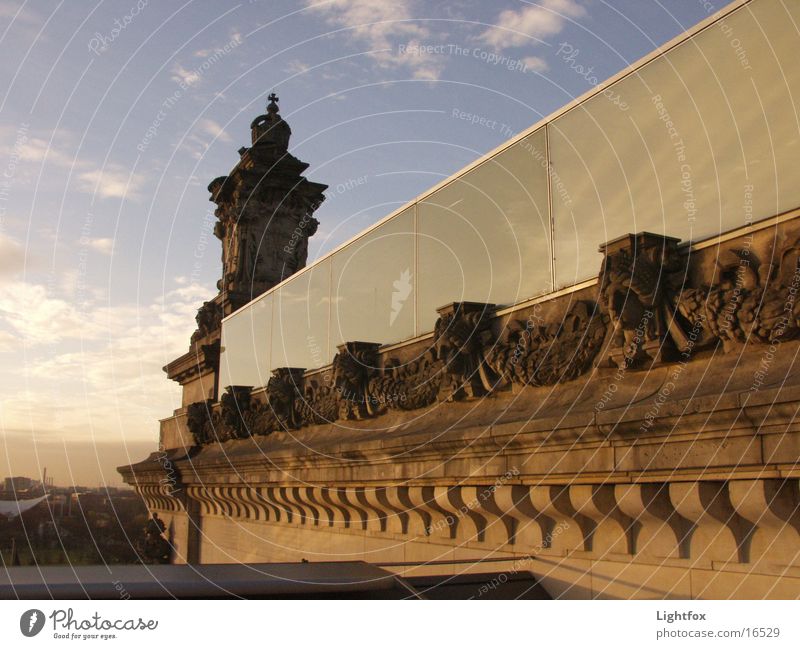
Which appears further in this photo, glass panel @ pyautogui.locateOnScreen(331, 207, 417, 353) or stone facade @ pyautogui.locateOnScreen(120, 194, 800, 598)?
glass panel @ pyautogui.locateOnScreen(331, 207, 417, 353)

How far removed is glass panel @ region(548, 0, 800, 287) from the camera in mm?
6426

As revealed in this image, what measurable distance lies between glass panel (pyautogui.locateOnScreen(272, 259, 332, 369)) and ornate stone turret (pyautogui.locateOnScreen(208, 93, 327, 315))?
7.49 m

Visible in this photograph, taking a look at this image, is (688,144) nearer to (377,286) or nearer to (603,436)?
(603,436)

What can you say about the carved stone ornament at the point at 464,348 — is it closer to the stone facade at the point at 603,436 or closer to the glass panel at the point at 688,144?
the stone facade at the point at 603,436

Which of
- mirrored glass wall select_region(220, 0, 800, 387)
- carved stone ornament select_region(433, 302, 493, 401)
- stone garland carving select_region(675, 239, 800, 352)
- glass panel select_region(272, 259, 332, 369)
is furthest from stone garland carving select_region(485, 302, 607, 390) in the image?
glass panel select_region(272, 259, 332, 369)

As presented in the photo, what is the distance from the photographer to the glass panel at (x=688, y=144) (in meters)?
6.43

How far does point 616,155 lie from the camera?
809cm

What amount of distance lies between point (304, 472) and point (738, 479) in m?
7.59

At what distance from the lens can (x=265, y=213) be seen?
24.4 meters

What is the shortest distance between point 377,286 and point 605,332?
19.3 ft

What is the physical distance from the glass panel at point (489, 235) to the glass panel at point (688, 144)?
0.38 metres

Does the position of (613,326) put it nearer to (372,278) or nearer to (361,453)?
(361,453)

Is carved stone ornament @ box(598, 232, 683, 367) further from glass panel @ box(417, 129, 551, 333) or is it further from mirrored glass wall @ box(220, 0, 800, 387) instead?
glass panel @ box(417, 129, 551, 333)

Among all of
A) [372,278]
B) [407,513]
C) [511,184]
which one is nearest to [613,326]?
[511,184]
